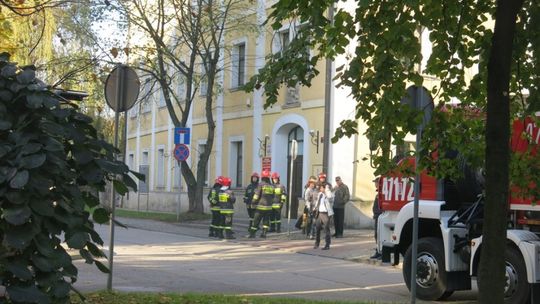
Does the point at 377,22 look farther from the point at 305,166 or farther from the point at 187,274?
the point at 305,166

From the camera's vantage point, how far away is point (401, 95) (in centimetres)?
637

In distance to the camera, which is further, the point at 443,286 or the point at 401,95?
the point at 443,286

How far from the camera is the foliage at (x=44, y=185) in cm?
395

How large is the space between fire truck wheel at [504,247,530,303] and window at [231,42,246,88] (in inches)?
909

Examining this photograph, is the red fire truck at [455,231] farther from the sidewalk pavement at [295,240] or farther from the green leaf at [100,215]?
the sidewalk pavement at [295,240]

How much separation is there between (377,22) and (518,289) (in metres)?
4.42

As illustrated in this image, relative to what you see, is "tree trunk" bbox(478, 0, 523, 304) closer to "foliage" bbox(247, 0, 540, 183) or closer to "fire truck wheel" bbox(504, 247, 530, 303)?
"foliage" bbox(247, 0, 540, 183)

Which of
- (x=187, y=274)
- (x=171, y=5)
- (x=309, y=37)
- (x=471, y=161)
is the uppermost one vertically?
(x=171, y=5)

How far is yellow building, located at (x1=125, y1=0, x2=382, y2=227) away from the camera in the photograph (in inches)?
925

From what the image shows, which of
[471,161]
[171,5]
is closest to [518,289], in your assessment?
[471,161]

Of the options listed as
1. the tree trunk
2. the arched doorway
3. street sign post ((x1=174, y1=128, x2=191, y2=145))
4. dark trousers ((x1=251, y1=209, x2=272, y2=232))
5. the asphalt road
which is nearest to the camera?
the tree trunk

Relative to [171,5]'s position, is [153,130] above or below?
below

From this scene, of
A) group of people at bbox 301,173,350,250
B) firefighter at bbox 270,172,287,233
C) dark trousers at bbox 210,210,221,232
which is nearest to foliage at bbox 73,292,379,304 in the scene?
group of people at bbox 301,173,350,250

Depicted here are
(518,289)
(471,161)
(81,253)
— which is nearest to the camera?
(81,253)
